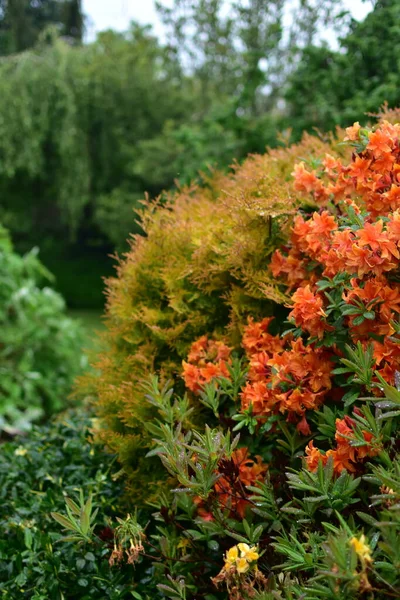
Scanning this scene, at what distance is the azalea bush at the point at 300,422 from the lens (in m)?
1.36

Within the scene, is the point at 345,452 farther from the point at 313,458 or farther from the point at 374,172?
the point at 374,172

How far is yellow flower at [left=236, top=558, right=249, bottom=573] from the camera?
4.56ft

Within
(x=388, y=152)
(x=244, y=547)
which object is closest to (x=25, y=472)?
(x=244, y=547)

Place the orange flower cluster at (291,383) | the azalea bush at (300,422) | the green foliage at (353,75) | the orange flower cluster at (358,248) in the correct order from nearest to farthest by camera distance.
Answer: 1. the azalea bush at (300,422)
2. the orange flower cluster at (358,248)
3. the orange flower cluster at (291,383)
4. the green foliage at (353,75)

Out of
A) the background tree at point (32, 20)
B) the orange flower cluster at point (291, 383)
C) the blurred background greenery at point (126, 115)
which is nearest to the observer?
the orange flower cluster at point (291, 383)

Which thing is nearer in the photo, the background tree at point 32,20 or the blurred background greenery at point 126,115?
the blurred background greenery at point 126,115

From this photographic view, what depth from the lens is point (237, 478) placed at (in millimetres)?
1645

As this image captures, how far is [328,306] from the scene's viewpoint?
1.60 m

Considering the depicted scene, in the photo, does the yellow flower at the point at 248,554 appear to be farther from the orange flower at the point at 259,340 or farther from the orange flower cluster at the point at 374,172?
the orange flower cluster at the point at 374,172

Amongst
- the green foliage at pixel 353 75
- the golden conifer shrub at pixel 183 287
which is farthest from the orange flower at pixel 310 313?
→ the green foliage at pixel 353 75

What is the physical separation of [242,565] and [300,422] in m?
0.44

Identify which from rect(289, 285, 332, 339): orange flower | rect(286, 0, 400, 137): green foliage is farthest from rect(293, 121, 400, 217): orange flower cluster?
rect(286, 0, 400, 137): green foliage

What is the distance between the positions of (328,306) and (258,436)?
509mm

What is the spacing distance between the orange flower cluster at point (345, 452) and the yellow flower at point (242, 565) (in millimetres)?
283
